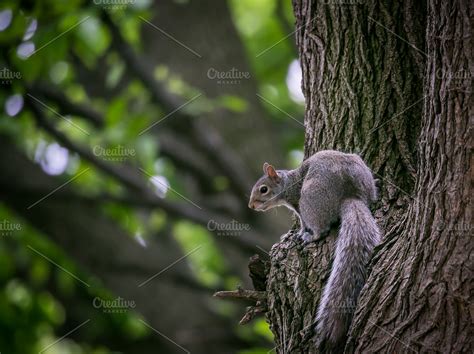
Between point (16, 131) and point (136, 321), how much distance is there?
3008 millimetres

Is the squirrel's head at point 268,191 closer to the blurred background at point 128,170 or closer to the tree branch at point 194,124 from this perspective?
the blurred background at point 128,170

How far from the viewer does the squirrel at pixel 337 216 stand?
3.26 metres

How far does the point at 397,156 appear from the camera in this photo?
3.92 m

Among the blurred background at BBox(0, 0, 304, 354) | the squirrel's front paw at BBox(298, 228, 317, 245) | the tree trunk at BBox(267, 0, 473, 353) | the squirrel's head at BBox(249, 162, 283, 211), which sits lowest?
the blurred background at BBox(0, 0, 304, 354)

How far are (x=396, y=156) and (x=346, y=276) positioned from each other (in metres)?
0.92

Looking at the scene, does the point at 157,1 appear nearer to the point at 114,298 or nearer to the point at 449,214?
the point at 114,298

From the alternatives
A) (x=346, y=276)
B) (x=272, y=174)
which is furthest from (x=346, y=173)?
(x=272, y=174)

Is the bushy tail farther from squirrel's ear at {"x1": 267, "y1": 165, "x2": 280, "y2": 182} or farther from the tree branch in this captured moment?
the tree branch

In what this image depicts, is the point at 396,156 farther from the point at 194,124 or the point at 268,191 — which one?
the point at 194,124

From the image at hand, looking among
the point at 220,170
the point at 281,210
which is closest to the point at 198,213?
the point at 220,170

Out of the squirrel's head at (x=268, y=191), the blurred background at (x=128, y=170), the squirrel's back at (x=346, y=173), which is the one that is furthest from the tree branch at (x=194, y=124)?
the squirrel's back at (x=346, y=173)

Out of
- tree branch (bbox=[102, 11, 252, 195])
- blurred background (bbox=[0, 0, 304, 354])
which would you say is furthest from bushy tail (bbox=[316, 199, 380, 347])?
tree branch (bbox=[102, 11, 252, 195])

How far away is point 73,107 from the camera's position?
710cm

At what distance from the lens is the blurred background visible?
631cm
